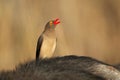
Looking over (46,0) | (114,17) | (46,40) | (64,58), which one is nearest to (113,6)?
(114,17)

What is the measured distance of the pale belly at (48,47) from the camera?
347 inches

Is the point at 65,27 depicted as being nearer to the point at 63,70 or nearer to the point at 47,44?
the point at 47,44

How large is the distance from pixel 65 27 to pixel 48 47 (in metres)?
4.73

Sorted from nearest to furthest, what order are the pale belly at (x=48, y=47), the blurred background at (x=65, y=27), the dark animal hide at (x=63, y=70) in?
1. the dark animal hide at (x=63, y=70)
2. the pale belly at (x=48, y=47)
3. the blurred background at (x=65, y=27)

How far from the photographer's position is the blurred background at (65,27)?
1298 centimetres

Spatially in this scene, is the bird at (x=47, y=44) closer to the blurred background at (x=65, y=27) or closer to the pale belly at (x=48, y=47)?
the pale belly at (x=48, y=47)

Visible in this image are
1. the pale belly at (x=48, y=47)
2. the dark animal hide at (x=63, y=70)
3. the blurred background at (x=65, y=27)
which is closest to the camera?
the dark animal hide at (x=63, y=70)

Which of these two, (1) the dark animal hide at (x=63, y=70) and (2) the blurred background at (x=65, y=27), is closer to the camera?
(1) the dark animal hide at (x=63, y=70)

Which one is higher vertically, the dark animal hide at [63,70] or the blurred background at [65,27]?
the dark animal hide at [63,70]

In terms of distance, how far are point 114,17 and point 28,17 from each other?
2.84 metres

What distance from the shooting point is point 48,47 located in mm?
8891

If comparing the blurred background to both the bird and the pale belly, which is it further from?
the pale belly

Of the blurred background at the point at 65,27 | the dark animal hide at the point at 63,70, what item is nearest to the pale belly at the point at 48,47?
the blurred background at the point at 65,27

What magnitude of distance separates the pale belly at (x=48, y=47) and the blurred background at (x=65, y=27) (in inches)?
137
